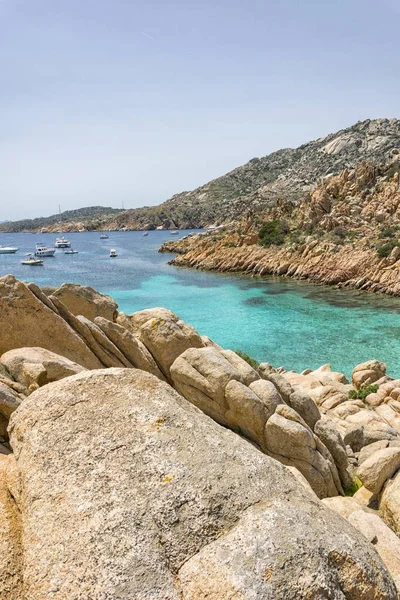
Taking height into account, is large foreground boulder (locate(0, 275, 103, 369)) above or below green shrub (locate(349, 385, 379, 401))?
above

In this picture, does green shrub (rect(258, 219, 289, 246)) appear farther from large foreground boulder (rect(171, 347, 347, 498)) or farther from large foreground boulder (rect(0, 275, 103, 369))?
large foreground boulder (rect(0, 275, 103, 369))

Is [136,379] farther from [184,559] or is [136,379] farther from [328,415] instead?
[328,415]

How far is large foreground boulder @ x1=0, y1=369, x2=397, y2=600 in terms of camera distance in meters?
3.88

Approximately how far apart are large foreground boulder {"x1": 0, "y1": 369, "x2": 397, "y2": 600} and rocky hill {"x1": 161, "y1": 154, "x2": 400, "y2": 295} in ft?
174

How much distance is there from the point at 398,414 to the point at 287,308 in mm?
29253

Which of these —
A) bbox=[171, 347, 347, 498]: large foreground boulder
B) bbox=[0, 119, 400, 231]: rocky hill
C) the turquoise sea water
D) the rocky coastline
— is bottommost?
Result: the turquoise sea water

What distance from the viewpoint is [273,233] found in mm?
79188

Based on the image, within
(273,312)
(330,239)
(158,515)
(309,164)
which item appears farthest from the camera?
(309,164)

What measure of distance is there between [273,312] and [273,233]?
113 ft

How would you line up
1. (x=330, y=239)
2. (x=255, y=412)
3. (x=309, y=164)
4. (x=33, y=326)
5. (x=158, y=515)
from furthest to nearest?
(x=309, y=164) → (x=330, y=239) → (x=33, y=326) → (x=255, y=412) → (x=158, y=515)

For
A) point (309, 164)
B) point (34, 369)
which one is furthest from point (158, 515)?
point (309, 164)

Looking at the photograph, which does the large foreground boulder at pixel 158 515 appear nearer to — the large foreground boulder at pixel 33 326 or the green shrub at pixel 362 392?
the large foreground boulder at pixel 33 326

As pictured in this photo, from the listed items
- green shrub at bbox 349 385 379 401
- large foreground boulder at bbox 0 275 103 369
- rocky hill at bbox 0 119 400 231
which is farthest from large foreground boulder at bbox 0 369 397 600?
rocky hill at bbox 0 119 400 231

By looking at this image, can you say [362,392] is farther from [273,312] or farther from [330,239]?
[330,239]
